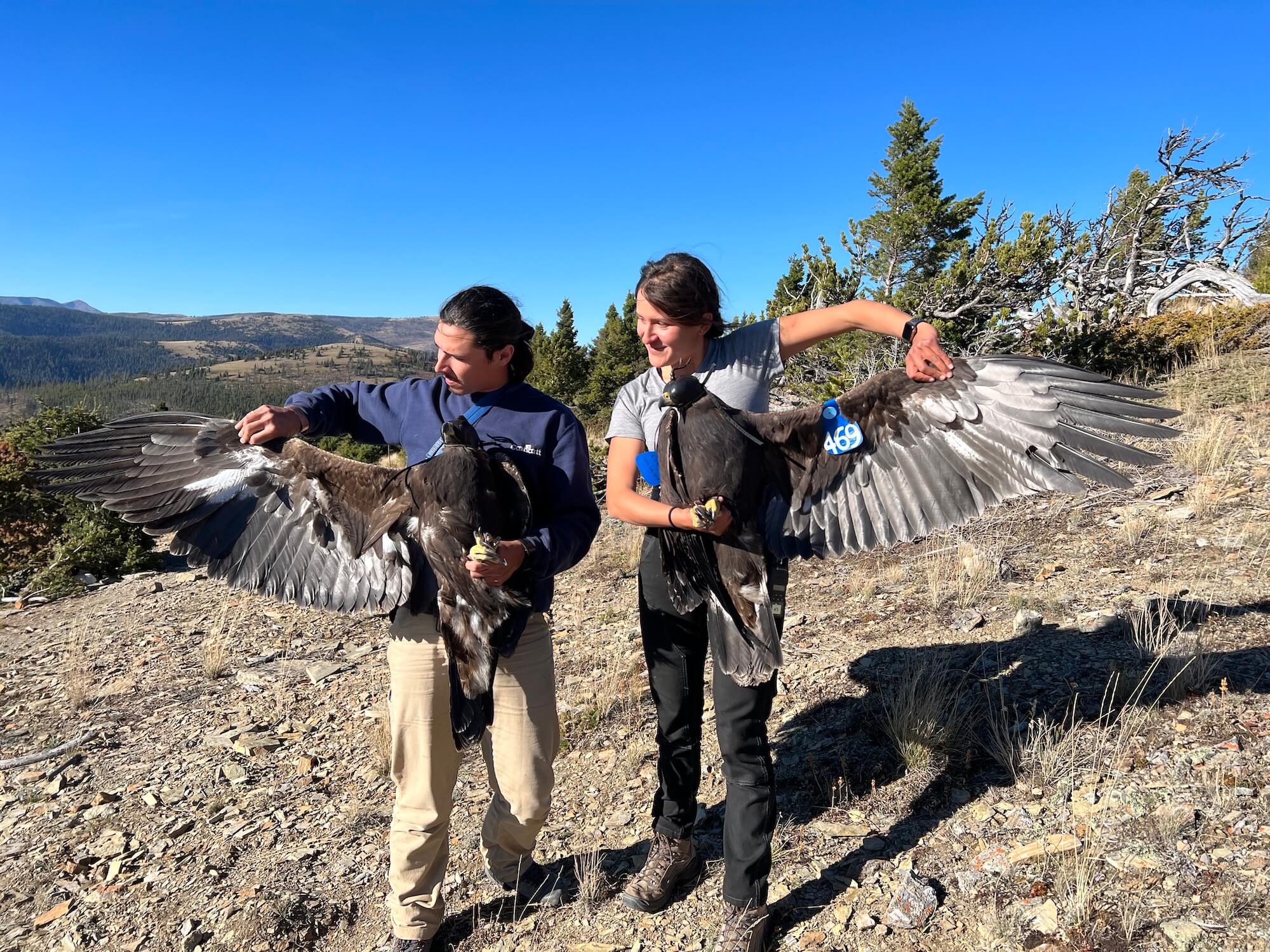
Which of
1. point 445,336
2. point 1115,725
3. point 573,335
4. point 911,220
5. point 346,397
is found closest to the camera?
point 445,336

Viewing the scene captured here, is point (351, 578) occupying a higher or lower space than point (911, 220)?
lower

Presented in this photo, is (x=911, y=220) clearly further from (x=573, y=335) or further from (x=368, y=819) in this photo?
(x=368, y=819)

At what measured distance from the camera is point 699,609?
3.03m

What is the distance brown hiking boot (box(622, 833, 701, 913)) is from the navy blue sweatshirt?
1257 millimetres

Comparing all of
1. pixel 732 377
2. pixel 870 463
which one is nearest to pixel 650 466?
pixel 732 377

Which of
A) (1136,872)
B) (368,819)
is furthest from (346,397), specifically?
(1136,872)

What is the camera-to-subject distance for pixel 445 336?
114 inches

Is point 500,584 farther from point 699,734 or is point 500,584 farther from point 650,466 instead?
point 699,734

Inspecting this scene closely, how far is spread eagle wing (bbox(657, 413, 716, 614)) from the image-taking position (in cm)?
286

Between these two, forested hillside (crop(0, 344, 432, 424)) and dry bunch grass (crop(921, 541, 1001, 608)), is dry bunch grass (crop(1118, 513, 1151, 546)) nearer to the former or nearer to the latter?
dry bunch grass (crop(921, 541, 1001, 608))

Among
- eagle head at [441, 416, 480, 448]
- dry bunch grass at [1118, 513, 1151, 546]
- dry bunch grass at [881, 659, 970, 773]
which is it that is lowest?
dry bunch grass at [881, 659, 970, 773]

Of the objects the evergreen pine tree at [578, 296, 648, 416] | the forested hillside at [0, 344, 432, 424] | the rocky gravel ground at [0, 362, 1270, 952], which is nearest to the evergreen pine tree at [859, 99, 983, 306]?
the evergreen pine tree at [578, 296, 648, 416]

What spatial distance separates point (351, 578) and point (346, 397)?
0.88 metres

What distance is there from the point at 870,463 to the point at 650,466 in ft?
3.31
